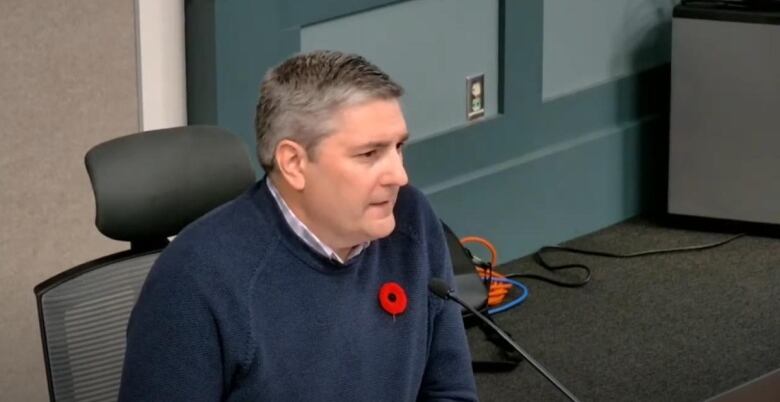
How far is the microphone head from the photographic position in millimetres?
1881

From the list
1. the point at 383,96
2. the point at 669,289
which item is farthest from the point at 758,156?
the point at 383,96

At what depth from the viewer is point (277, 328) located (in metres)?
1.87

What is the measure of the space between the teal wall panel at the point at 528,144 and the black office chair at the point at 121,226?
1295mm

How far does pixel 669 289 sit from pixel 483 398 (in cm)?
87

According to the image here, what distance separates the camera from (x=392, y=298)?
6.48 ft

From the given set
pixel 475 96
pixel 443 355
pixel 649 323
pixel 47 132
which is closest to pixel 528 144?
pixel 475 96

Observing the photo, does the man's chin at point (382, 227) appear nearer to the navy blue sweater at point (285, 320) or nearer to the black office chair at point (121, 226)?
the navy blue sweater at point (285, 320)

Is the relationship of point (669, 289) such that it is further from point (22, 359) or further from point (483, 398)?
point (22, 359)

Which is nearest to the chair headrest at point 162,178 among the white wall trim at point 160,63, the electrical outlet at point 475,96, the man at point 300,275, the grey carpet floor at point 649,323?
the man at point 300,275

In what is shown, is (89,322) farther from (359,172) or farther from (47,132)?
(47,132)

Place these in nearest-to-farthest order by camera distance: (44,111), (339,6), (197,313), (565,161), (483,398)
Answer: (197,313)
(44,111)
(483,398)
(339,6)
(565,161)

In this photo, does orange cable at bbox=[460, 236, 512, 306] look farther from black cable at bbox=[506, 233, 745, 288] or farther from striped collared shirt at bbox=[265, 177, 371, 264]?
striped collared shirt at bbox=[265, 177, 371, 264]

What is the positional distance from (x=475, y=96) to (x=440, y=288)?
2.31m

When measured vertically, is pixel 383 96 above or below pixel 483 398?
above
